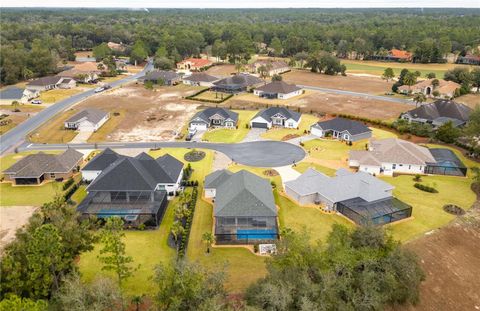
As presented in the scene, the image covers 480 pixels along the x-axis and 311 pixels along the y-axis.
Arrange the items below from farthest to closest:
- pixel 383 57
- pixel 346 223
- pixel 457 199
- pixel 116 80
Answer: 1. pixel 383 57
2. pixel 116 80
3. pixel 457 199
4. pixel 346 223

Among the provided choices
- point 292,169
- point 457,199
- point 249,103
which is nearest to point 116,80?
point 249,103

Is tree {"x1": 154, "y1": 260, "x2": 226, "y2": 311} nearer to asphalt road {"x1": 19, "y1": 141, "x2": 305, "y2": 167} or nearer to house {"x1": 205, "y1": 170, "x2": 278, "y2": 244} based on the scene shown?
house {"x1": 205, "y1": 170, "x2": 278, "y2": 244}

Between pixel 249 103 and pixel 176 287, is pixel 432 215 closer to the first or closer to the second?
pixel 176 287

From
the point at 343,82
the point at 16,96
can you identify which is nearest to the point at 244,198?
the point at 16,96

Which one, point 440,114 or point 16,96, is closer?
point 440,114

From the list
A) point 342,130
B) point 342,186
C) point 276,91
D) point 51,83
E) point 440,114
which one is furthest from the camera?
Result: point 51,83

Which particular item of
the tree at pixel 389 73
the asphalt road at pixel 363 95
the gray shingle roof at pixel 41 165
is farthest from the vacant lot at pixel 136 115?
the tree at pixel 389 73

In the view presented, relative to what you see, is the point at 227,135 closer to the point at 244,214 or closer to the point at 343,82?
the point at 244,214
